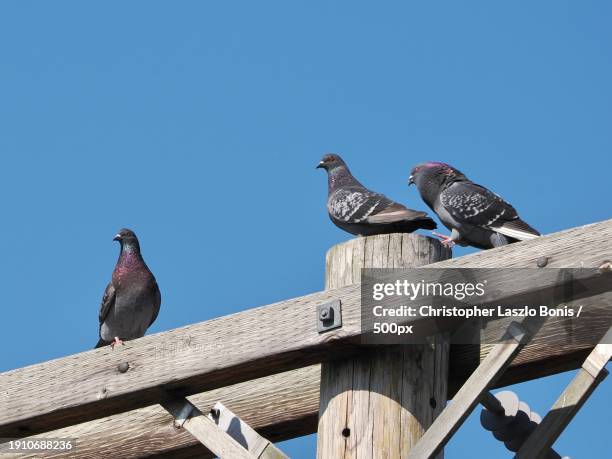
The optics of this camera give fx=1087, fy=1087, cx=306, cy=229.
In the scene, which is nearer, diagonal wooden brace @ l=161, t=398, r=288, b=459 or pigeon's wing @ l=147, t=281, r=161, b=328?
diagonal wooden brace @ l=161, t=398, r=288, b=459

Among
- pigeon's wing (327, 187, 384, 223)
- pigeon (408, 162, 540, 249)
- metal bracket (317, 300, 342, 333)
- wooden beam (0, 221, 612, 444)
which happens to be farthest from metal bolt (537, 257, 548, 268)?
pigeon's wing (327, 187, 384, 223)

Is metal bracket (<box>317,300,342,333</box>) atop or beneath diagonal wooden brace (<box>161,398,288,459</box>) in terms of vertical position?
atop

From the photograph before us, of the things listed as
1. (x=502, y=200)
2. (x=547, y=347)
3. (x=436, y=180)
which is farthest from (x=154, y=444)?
(x=436, y=180)

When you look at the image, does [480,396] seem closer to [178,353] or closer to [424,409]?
[424,409]

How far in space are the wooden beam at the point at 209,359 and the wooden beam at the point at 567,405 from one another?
32 centimetres

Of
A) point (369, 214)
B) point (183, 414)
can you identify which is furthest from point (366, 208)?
point (183, 414)

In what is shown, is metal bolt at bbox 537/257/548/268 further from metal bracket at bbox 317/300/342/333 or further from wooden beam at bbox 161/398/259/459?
wooden beam at bbox 161/398/259/459

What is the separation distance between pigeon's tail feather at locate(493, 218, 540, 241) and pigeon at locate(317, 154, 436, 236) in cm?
47

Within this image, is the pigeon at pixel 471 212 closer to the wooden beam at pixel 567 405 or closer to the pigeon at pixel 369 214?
the pigeon at pixel 369 214

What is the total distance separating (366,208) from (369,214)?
13 cm

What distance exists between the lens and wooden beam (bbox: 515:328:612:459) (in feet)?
11.6

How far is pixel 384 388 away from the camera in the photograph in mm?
3889

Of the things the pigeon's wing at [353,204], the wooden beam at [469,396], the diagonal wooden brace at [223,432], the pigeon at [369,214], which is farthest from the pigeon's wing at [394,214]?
the wooden beam at [469,396]

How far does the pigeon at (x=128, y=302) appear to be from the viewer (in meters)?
8.26
